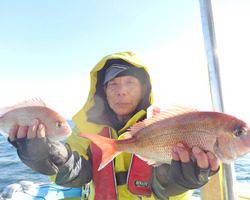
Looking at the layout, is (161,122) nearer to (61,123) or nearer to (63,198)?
(61,123)

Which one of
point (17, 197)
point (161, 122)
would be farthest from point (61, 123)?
point (17, 197)

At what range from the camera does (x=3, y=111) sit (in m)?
2.47

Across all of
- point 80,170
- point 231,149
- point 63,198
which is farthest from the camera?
point 63,198

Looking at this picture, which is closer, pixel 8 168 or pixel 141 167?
pixel 141 167

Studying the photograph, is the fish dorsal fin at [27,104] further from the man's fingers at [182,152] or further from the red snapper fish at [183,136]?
the man's fingers at [182,152]

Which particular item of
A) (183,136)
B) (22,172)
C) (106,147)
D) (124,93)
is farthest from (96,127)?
(22,172)

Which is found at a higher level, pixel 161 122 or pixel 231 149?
pixel 161 122

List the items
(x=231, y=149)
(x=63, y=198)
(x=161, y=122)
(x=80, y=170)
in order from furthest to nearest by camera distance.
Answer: (x=63, y=198) → (x=80, y=170) → (x=161, y=122) → (x=231, y=149)

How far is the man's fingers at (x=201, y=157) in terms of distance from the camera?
2.15 metres

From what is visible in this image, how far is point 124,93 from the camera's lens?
3.35 metres

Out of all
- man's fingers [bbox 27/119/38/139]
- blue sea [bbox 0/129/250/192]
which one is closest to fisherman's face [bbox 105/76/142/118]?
man's fingers [bbox 27/119/38/139]

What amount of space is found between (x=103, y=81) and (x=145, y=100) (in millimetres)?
710

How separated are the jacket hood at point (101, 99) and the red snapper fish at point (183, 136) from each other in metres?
1.42

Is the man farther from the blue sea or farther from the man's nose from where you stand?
the blue sea
